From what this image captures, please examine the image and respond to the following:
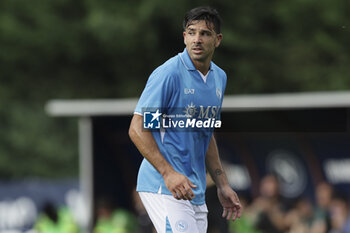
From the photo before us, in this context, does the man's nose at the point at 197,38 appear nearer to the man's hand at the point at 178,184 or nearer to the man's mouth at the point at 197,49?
the man's mouth at the point at 197,49

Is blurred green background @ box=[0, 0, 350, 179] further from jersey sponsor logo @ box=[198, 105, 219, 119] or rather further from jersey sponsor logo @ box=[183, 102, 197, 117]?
jersey sponsor logo @ box=[183, 102, 197, 117]

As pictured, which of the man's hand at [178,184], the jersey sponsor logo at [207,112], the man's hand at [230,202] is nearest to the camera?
the man's hand at [178,184]

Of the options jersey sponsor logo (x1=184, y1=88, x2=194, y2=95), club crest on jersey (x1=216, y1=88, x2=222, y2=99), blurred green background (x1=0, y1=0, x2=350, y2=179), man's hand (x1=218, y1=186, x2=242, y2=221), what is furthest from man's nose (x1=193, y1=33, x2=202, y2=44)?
blurred green background (x1=0, y1=0, x2=350, y2=179)

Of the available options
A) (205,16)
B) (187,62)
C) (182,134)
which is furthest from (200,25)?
(182,134)

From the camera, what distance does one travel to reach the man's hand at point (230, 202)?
5.29 m

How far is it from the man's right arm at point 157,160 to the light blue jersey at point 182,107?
0.31ft

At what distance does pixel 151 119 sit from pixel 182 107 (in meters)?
0.21

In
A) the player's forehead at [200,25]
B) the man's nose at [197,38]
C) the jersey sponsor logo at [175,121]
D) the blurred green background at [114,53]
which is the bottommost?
the jersey sponsor logo at [175,121]

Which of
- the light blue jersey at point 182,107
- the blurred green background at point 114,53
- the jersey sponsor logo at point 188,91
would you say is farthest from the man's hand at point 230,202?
the blurred green background at point 114,53

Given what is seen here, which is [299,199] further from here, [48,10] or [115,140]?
[48,10]

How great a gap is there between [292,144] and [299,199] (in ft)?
2.82

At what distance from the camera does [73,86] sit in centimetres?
2595

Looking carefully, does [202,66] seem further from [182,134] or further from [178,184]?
[178,184]

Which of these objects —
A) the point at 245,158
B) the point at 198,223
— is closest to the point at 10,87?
the point at 245,158
